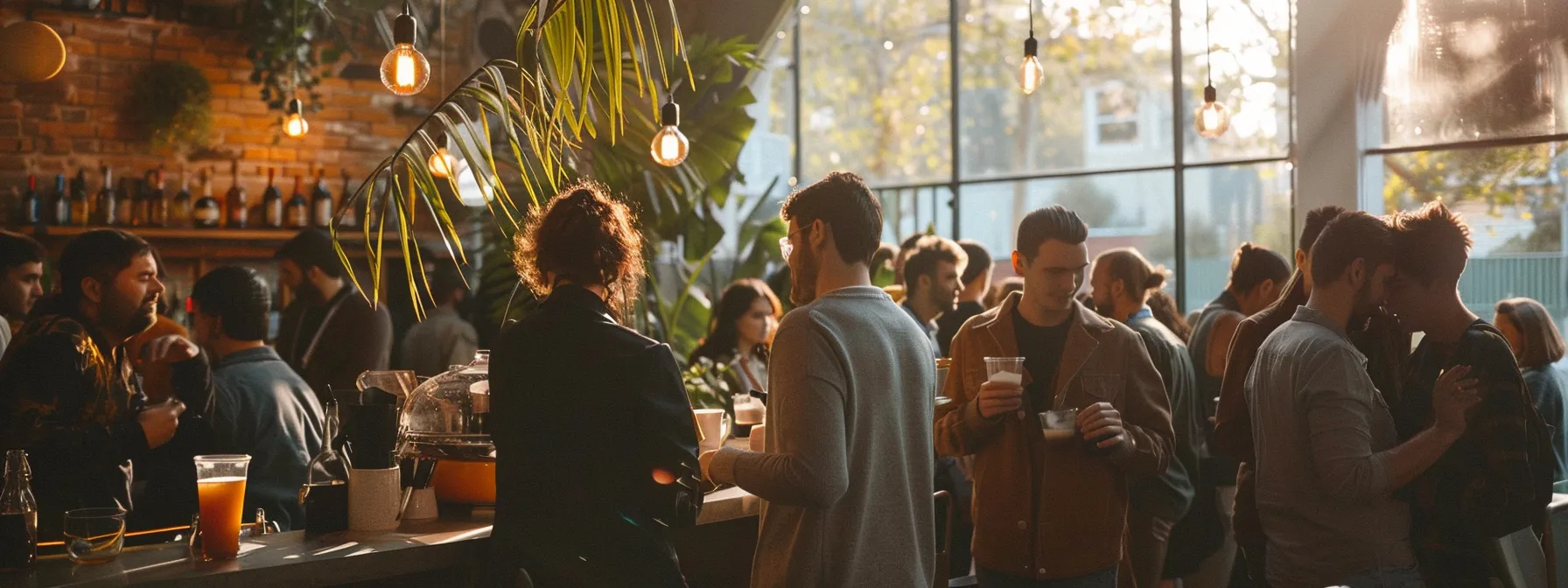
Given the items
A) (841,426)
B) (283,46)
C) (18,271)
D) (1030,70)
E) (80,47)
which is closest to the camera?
(841,426)

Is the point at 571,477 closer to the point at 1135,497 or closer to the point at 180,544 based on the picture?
the point at 180,544

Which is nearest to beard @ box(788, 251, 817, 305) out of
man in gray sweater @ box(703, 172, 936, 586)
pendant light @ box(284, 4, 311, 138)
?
man in gray sweater @ box(703, 172, 936, 586)

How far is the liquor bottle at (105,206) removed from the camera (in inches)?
265

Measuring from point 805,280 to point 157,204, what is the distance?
581 centimetres

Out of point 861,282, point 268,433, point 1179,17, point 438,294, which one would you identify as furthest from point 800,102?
point 861,282

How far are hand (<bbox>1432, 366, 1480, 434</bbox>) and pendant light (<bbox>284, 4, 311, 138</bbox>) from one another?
551cm

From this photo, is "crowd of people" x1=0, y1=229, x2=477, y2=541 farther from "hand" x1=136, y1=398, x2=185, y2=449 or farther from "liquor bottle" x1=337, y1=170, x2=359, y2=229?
"liquor bottle" x1=337, y1=170, x2=359, y2=229

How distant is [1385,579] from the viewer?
7.88 ft

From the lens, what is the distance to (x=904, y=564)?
7.29 ft

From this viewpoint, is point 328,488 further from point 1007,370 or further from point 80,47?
point 80,47

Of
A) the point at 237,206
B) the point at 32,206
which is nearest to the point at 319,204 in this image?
the point at 237,206

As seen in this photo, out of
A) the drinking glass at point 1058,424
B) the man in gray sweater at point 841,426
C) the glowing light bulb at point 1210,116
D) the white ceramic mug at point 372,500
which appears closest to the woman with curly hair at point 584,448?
the man in gray sweater at point 841,426

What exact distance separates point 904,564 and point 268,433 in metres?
2.05

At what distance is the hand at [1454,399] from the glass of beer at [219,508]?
7.32ft
